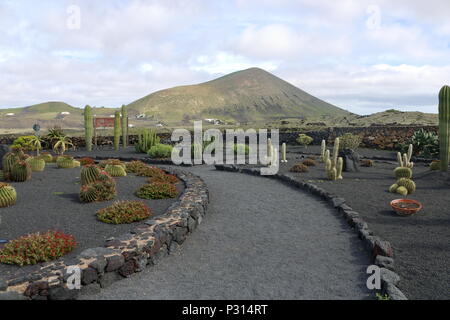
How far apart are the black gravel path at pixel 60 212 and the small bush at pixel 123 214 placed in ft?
0.57

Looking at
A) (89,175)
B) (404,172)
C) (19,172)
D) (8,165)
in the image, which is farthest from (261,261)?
(8,165)

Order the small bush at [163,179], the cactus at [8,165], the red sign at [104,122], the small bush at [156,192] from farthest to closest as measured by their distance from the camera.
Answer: the red sign at [104,122] < the small bush at [163,179] < the cactus at [8,165] < the small bush at [156,192]

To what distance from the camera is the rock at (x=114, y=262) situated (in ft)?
20.0

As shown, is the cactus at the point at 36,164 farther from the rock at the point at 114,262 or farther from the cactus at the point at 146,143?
the rock at the point at 114,262

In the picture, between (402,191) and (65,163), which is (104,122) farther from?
(402,191)

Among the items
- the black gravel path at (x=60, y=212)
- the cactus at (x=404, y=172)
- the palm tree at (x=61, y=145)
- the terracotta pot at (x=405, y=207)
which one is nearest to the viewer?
the black gravel path at (x=60, y=212)

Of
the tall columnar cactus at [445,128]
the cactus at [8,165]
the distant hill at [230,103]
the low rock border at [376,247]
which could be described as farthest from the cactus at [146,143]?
the distant hill at [230,103]

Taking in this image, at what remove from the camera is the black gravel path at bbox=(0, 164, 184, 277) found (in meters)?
7.82

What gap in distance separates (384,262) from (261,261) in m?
2.21

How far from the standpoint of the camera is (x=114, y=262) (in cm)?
615

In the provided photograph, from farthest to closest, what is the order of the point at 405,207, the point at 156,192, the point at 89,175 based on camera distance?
the point at 89,175, the point at 156,192, the point at 405,207

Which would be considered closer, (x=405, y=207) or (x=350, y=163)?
(x=405, y=207)

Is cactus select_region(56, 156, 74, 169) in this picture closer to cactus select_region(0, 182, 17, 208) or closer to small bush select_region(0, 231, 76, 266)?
cactus select_region(0, 182, 17, 208)
